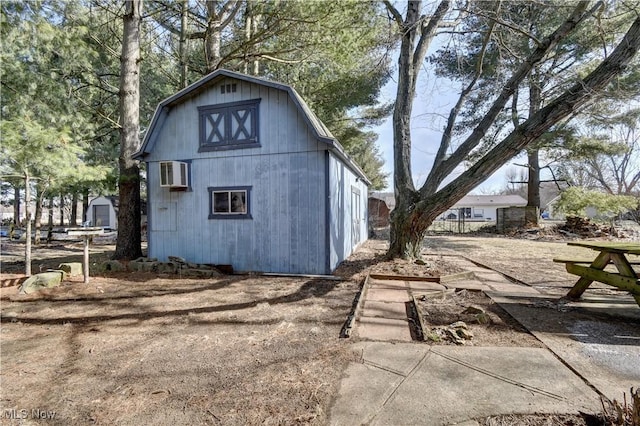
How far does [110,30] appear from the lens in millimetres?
9516

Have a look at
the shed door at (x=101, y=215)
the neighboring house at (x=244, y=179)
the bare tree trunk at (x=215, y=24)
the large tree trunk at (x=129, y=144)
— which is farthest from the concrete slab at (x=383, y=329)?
the shed door at (x=101, y=215)

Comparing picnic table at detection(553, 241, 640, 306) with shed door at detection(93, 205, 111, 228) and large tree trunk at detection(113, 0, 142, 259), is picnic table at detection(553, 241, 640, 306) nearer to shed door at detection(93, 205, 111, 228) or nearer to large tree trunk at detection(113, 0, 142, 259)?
large tree trunk at detection(113, 0, 142, 259)

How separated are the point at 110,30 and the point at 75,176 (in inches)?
249

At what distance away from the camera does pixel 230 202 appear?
729 centimetres

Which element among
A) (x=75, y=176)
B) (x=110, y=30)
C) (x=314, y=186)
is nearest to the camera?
(x=75, y=176)

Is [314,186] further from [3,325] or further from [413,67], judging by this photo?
[3,325]

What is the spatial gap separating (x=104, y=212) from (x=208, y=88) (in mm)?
26219

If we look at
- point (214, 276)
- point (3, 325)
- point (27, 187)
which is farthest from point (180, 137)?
point (3, 325)

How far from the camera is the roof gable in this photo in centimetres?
638

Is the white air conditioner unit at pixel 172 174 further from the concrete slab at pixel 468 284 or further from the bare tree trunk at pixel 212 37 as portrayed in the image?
the concrete slab at pixel 468 284

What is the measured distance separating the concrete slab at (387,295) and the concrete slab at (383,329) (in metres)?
0.93

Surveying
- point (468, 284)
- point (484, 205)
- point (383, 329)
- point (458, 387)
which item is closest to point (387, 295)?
point (383, 329)

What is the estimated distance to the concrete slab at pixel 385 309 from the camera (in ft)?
13.2

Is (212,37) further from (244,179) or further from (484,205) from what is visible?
(484,205)
